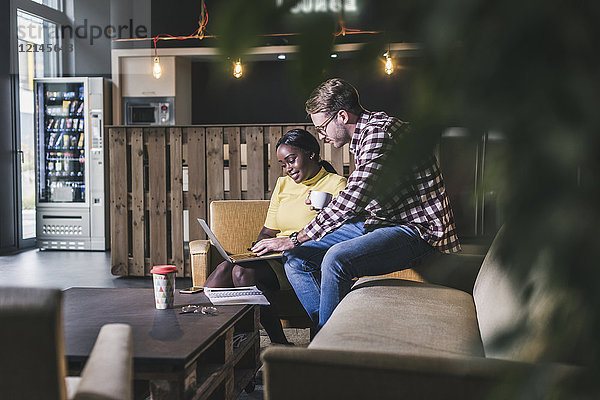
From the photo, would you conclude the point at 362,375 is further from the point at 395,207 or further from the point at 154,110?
the point at 154,110

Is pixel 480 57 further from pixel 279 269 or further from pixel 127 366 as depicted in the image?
pixel 279 269

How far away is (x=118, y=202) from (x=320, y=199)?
9.69 ft

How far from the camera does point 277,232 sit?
11.3 feet

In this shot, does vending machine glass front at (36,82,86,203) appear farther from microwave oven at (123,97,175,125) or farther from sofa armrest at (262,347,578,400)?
sofa armrest at (262,347,578,400)

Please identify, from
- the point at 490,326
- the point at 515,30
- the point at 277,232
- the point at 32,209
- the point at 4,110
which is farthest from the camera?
the point at 32,209

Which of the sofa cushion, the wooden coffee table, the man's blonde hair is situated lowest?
the wooden coffee table

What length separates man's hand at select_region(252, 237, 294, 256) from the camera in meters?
2.94

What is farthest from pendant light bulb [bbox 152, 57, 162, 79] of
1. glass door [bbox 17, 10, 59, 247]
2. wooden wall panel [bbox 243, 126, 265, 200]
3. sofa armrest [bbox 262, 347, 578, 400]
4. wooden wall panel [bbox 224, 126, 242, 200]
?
sofa armrest [bbox 262, 347, 578, 400]

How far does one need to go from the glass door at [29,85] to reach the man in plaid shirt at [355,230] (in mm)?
6064

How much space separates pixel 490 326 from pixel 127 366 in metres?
1.09

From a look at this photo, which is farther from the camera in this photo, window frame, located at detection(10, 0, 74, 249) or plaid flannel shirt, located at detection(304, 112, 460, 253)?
window frame, located at detection(10, 0, 74, 249)

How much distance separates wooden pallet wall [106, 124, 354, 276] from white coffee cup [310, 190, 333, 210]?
7.13ft

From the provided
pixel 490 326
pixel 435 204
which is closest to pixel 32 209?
pixel 435 204

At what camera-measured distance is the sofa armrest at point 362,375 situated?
3.81 ft
